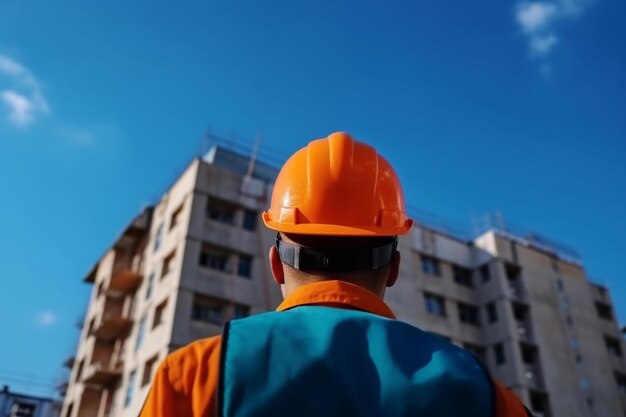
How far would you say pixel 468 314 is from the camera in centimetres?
3491

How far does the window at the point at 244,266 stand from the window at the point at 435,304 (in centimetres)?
1088

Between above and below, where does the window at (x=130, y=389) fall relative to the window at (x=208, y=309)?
below

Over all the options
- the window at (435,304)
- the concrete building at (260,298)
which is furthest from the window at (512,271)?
the window at (435,304)

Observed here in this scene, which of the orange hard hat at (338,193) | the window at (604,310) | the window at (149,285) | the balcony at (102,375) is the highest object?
the window at (604,310)

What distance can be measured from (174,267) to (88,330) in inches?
420

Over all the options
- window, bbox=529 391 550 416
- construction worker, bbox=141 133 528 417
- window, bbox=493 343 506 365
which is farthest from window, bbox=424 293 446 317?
construction worker, bbox=141 133 528 417

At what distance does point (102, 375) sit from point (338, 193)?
27.5m

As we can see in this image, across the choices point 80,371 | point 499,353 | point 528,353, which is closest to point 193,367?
point 80,371

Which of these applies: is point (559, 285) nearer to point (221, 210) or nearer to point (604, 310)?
point (604, 310)

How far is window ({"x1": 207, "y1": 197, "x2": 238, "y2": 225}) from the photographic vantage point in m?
28.4

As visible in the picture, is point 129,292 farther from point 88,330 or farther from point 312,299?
point 312,299

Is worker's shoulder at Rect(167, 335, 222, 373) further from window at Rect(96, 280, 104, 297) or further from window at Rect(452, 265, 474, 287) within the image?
window at Rect(452, 265, 474, 287)

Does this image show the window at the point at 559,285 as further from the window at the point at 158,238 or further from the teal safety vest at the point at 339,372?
the teal safety vest at the point at 339,372

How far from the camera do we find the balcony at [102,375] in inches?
1051
